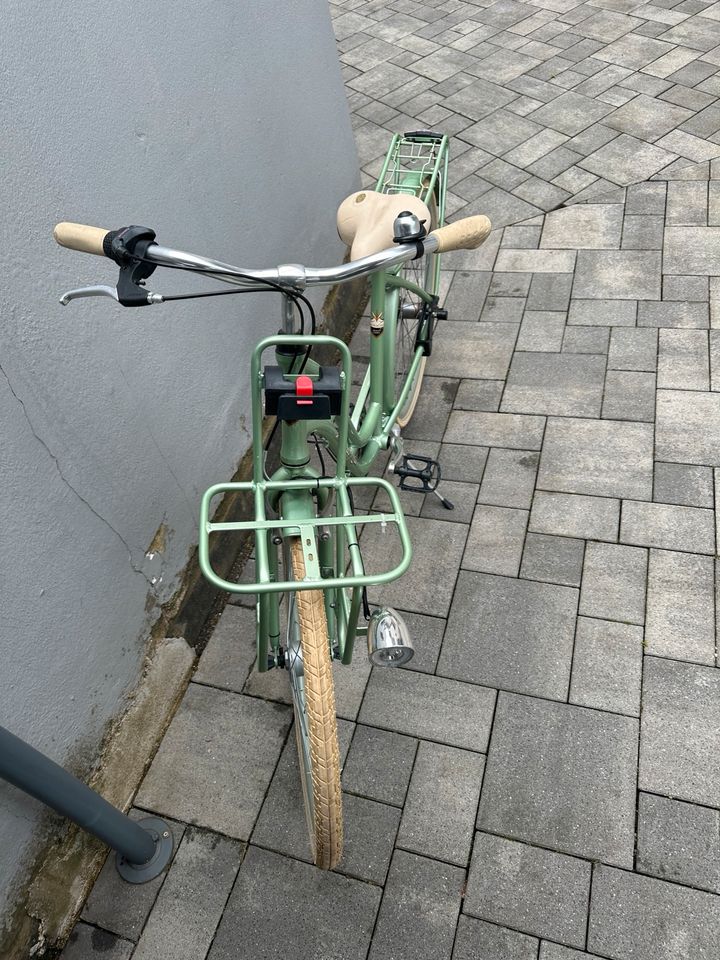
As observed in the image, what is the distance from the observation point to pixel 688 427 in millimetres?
3426

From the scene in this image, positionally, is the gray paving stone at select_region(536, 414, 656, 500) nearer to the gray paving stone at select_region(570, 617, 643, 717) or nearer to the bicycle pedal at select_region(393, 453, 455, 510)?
the bicycle pedal at select_region(393, 453, 455, 510)

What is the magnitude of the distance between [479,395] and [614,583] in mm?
1310

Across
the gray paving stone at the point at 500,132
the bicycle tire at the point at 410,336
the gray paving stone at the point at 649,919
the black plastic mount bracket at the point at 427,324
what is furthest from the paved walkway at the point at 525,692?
the gray paving stone at the point at 500,132

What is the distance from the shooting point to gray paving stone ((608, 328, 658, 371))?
3.78 m

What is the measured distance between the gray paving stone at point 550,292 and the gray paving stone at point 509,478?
1.19m

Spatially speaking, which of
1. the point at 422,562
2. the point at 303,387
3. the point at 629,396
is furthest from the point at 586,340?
the point at 303,387

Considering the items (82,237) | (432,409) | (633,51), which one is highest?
(82,237)

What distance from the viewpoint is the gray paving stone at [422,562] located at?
3.00 m

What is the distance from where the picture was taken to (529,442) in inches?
139

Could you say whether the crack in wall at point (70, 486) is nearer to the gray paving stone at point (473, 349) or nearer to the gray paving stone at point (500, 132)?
the gray paving stone at point (473, 349)

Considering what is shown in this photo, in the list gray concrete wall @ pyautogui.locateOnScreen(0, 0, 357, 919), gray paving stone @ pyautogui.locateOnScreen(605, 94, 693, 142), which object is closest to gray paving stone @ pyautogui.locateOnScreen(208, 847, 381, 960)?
gray concrete wall @ pyautogui.locateOnScreen(0, 0, 357, 919)

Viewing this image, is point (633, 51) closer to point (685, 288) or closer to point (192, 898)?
point (685, 288)

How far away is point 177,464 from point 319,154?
2164 millimetres

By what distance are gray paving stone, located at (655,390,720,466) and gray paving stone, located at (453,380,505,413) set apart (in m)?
0.80
